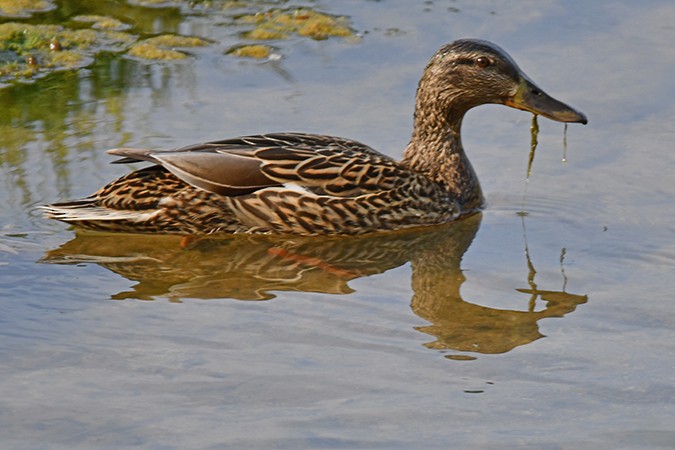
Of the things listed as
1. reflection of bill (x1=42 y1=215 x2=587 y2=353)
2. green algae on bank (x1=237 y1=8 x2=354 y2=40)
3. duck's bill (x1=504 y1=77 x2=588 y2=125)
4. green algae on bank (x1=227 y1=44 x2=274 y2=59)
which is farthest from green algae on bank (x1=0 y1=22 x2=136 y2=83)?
duck's bill (x1=504 y1=77 x2=588 y2=125)

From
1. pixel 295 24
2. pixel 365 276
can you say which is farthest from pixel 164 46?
pixel 365 276

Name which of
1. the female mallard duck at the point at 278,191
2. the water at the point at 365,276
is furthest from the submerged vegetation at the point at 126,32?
the female mallard duck at the point at 278,191

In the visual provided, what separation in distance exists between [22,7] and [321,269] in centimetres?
491

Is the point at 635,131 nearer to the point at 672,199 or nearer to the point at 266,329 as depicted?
the point at 672,199

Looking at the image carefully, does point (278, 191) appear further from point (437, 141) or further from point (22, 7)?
point (22, 7)

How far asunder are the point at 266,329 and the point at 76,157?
2.70m

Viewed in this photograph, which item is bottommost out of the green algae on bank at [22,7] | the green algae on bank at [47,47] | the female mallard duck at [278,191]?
the female mallard duck at [278,191]

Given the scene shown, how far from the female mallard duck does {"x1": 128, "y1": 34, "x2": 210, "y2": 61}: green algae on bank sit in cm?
237

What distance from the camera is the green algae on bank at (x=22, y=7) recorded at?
11031 mm

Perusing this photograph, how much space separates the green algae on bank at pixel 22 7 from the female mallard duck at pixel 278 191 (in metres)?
3.43

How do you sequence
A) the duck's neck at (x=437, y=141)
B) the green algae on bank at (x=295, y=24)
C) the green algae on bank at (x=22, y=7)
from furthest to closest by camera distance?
the green algae on bank at (x=22, y=7) → the green algae on bank at (x=295, y=24) → the duck's neck at (x=437, y=141)

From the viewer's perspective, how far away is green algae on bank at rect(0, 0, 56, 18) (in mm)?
11031

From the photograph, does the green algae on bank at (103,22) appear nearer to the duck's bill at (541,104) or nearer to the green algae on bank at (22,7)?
the green algae on bank at (22,7)

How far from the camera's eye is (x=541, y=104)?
8.25 m
